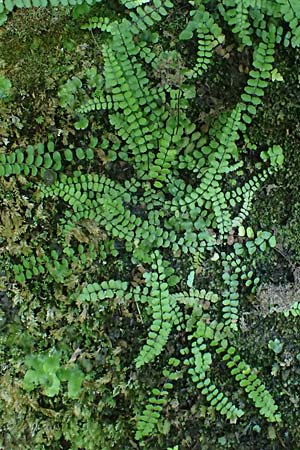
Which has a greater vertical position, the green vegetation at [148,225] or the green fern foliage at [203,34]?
the green fern foliage at [203,34]

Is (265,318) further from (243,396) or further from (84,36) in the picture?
(84,36)

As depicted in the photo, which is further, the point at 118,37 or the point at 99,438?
the point at 99,438

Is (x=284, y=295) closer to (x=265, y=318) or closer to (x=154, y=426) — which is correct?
(x=265, y=318)

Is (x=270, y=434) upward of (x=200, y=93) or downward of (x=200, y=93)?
downward

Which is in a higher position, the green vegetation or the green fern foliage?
the green fern foliage

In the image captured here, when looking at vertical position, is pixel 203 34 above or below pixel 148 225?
above

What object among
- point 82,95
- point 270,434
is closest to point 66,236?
point 82,95

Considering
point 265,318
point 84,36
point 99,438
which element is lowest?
point 99,438
